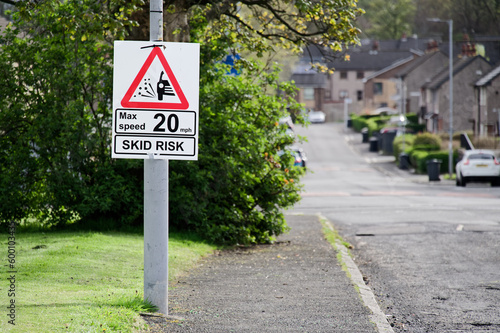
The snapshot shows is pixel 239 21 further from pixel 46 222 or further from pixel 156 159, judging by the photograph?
pixel 156 159

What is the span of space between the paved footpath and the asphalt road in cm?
53

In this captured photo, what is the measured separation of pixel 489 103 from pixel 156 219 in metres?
53.9

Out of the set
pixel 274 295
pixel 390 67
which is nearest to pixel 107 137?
pixel 274 295

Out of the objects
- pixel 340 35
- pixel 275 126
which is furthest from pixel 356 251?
pixel 340 35

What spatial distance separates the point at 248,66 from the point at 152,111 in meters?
7.34

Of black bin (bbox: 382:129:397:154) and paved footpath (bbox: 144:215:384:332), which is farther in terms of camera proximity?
black bin (bbox: 382:129:397:154)

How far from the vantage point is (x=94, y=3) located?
1157 centimetres

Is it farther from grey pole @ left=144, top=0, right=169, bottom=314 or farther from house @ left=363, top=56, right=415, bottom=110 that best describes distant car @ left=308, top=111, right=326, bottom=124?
grey pole @ left=144, top=0, right=169, bottom=314

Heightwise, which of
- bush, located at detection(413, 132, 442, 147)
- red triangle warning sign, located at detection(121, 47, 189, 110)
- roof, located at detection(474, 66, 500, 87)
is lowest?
bush, located at detection(413, 132, 442, 147)

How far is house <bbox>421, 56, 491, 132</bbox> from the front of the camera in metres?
63.6

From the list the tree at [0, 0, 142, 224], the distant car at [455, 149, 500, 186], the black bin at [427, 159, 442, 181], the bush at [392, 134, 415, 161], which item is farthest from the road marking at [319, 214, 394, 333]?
the bush at [392, 134, 415, 161]

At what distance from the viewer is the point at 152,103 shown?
22.3ft

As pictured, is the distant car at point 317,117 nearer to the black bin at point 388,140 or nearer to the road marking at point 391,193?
the black bin at point 388,140

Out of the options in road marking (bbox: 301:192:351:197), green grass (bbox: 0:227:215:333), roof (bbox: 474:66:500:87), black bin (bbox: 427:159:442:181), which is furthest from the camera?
roof (bbox: 474:66:500:87)
